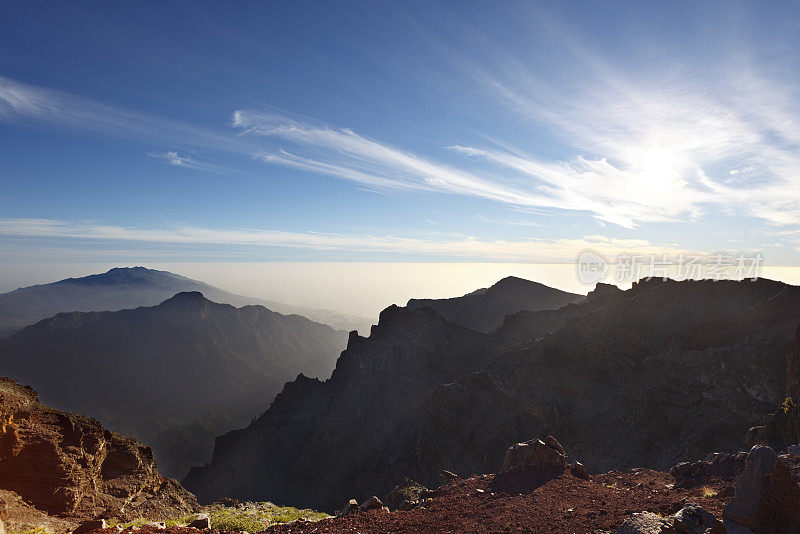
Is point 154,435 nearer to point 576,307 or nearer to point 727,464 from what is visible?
point 576,307

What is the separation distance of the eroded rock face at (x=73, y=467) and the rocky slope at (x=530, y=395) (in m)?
44.5

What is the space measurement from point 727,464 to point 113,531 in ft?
81.0

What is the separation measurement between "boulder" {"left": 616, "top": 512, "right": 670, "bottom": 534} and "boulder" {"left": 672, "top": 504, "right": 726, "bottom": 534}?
0.25 m

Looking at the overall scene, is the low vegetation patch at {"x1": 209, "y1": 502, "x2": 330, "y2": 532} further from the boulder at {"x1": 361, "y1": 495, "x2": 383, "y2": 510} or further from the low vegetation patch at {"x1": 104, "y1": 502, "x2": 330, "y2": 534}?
the boulder at {"x1": 361, "y1": 495, "x2": 383, "y2": 510}

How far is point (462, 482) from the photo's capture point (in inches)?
773

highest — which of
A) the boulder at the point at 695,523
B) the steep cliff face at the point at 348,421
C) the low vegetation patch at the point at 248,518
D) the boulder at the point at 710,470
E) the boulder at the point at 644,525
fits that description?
the boulder at the point at 695,523

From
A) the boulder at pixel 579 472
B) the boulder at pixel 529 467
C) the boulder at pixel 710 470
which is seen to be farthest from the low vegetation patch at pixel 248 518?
the boulder at pixel 710 470

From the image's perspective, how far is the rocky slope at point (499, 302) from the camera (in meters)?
134

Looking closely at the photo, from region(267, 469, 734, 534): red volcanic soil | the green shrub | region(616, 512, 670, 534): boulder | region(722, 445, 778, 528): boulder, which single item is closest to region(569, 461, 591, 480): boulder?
region(267, 469, 734, 534): red volcanic soil

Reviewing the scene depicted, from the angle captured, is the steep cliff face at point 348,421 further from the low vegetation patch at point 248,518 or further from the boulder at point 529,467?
the boulder at point 529,467

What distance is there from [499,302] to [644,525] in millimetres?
134963

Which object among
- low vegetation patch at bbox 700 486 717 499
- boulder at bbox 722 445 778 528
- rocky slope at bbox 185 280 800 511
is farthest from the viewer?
rocky slope at bbox 185 280 800 511

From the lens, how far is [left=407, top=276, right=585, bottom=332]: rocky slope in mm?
134000

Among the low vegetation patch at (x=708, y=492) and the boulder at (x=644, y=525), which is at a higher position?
the boulder at (x=644, y=525)
